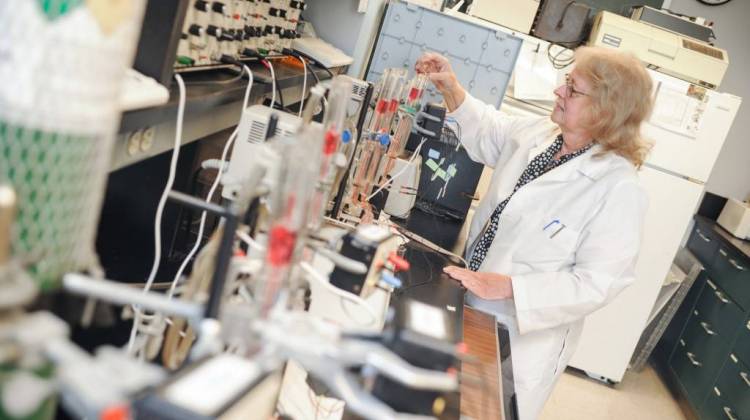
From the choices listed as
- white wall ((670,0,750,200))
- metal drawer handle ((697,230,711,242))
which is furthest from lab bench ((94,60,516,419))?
white wall ((670,0,750,200))

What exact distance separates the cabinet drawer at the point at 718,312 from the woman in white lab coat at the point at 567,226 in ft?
6.41

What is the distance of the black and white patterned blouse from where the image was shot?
7.55 feet

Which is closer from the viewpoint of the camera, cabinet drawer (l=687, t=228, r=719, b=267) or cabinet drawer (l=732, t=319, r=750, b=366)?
cabinet drawer (l=732, t=319, r=750, b=366)

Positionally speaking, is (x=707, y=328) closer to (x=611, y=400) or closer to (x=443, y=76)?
(x=611, y=400)

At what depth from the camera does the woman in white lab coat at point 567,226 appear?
82.5 inches

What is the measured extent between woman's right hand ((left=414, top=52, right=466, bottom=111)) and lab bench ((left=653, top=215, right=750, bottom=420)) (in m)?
2.14

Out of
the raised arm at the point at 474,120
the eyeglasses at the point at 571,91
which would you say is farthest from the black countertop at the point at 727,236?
the eyeglasses at the point at 571,91

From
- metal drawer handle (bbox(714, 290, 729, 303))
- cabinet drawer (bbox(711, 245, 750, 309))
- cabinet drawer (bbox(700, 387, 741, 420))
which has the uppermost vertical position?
cabinet drawer (bbox(711, 245, 750, 309))

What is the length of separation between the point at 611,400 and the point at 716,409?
1.86ft

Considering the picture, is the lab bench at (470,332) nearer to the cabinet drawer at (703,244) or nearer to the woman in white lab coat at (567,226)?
the woman in white lab coat at (567,226)

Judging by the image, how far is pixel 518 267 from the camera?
2.22 m

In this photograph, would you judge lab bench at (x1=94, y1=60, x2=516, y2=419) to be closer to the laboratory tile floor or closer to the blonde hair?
the blonde hair

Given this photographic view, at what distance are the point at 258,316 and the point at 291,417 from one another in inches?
14.3

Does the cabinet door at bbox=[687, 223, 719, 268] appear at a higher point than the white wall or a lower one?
lower
